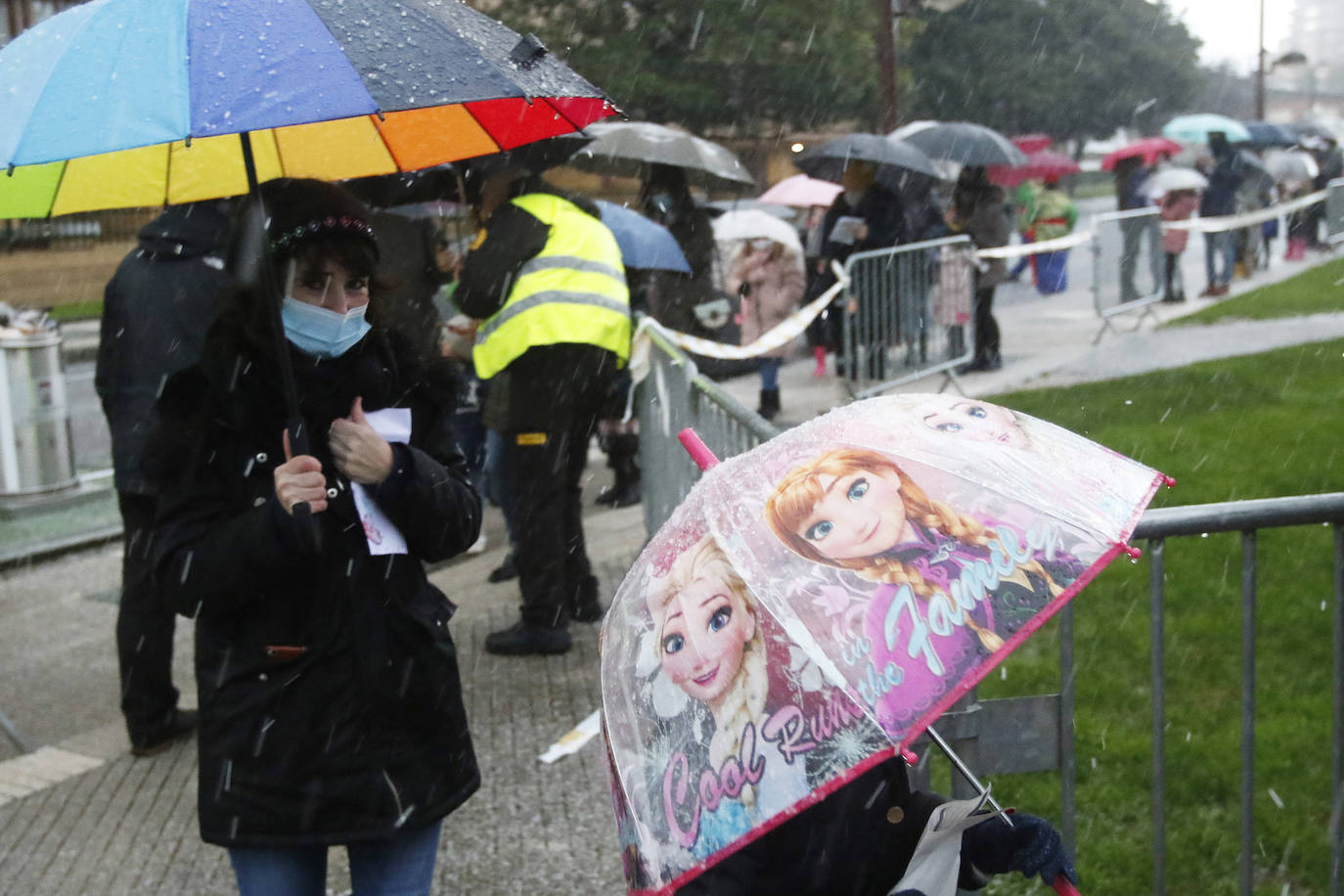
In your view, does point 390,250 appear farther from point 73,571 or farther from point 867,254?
point 867,254

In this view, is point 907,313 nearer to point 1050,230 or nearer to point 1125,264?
point 1125,264

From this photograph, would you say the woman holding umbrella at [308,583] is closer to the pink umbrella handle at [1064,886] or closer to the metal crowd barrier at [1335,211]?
the pink umbrella handle at [1064,886]

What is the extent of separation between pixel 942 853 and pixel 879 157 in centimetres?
1023

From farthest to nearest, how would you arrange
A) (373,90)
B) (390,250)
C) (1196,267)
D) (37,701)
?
1. (1196,267)
2. (390,250)
3. (37,701)
4. (373,90)

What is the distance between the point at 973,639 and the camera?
1.84 m

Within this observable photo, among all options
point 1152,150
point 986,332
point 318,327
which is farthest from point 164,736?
point 1152,150

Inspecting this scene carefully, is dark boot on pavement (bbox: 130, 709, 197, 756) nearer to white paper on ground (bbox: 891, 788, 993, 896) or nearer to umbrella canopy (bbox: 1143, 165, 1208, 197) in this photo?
white paper on ground (bbox: 891, 788, 993, 896)

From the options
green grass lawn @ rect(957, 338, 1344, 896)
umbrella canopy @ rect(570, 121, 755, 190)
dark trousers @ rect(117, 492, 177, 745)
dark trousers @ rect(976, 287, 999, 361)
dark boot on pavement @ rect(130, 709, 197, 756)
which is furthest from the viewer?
dark trousers @ rect(976, 287, 999, 361)

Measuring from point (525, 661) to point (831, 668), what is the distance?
4222 mm

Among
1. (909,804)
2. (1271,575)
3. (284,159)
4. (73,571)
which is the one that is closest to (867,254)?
(1271,575)

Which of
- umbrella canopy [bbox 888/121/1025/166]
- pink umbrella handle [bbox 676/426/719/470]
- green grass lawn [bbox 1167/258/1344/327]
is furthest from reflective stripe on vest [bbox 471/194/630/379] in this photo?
green grass lawn [bbox 1167/258/1344/327]

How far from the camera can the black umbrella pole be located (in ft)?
7.98

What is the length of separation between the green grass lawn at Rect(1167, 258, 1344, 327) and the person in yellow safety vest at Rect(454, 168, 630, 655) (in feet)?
35.0

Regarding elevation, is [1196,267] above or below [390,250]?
below
